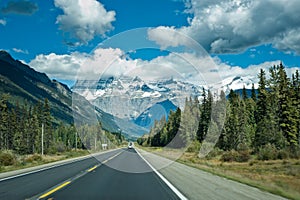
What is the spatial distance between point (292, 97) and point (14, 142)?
6759cm

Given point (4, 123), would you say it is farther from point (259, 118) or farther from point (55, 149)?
point (259, 118)

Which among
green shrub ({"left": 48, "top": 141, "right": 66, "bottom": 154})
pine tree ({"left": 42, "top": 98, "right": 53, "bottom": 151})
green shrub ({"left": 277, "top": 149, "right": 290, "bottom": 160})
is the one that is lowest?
green shrub ({"left": 48, "top": 141, "right": 66, "bottom": 154})

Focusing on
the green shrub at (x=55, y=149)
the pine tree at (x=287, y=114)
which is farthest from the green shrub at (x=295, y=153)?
the green shrub at (x=55, y=149)

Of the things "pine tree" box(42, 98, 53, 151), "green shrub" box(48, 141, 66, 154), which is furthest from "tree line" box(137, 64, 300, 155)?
"pine tree" box(42, 98, 53, 151)

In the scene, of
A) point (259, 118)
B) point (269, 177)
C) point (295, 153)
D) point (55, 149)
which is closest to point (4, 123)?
point (55, 149)

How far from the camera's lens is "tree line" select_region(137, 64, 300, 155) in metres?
51.5

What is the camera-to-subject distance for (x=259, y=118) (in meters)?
64.4

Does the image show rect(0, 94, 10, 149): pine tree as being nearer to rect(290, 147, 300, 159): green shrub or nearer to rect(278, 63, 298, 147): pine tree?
rect(278, 63, 298, 147): pine tree

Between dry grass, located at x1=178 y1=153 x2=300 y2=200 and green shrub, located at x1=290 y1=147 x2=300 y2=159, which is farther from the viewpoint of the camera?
green shrub, located at x1=290 y1=147 x2=300 y2=159

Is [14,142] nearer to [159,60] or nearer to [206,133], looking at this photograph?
[206,133]

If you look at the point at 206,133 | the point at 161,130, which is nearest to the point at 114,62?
the point at 206,133

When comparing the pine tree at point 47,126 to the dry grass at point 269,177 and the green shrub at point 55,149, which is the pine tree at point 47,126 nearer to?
the green shrub at point 55,149

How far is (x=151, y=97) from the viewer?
57281mm

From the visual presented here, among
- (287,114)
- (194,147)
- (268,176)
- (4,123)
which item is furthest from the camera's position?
(4,123)
